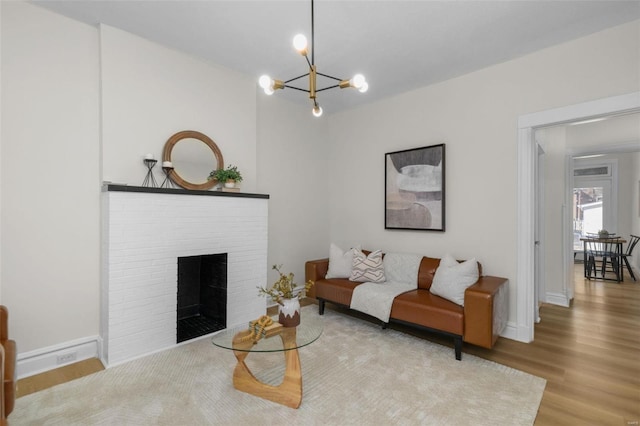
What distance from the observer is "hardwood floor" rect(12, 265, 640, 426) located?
2039 millimetres

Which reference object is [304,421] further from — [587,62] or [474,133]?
[587,62]

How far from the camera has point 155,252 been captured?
291cm

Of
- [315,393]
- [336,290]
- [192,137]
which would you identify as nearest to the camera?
[315,393]

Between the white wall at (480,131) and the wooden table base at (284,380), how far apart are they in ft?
7.90

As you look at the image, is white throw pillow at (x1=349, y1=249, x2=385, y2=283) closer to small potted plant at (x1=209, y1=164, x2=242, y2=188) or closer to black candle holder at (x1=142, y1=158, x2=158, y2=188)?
small potted plant at (x1=209, y1=164, x2=242, y2=188)

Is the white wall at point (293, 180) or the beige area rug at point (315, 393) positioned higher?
the white wall at point (293, 180)

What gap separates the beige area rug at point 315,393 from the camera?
196 cm

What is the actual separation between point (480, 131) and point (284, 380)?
3.23 meters

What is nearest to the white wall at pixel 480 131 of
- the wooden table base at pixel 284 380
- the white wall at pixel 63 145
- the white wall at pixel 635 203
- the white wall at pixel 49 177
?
the wooden table base at pixel 284 380

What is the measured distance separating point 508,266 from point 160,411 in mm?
3373

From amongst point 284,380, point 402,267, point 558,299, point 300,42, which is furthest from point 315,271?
point 558,299

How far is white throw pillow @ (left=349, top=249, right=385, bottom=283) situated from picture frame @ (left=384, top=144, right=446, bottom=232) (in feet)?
2.16

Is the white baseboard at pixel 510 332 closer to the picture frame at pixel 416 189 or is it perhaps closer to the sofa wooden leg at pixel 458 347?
the sofa wooden leg at pixel 458 347

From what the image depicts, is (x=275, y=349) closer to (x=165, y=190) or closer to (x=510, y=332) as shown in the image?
(x=165, y=190)
